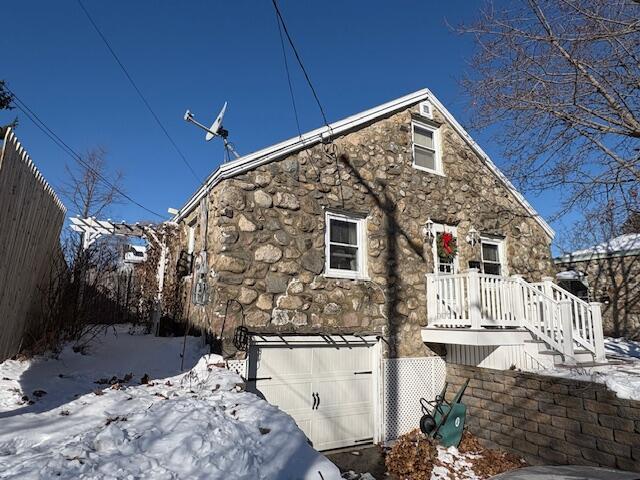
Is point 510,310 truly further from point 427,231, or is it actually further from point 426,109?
point 426,109

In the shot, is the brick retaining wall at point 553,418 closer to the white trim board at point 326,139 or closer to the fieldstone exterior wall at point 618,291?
the white trim board at point 326,139

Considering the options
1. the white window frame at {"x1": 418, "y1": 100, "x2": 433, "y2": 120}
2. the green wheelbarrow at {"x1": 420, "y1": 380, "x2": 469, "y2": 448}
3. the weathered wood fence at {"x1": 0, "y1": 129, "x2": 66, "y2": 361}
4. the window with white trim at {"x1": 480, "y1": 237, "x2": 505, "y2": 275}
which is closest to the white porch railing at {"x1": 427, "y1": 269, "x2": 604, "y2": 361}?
the green wheelbarrow at {"x1": 420, "y1": 380, "x2": 469, "y2": 448}

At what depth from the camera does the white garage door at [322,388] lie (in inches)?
249

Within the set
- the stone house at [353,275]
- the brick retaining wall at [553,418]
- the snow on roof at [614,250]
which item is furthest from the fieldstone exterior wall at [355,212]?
the snow on roof at [614,250]

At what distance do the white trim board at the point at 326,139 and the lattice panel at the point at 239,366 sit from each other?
2.79m

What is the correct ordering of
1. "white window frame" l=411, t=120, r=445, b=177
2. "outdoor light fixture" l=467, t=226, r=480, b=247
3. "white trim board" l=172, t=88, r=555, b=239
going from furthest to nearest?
"outdoor light fixture" l=467, t=226, r=480, b=247, "white window frame" l=411, t=120, r=445, b=177, "white trim board" l=172, t=88, r=555, b=239

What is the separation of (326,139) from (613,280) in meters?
12.2

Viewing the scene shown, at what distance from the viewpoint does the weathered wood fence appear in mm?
3291

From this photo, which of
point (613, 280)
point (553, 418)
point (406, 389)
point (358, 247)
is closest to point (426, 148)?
point (358, 247)

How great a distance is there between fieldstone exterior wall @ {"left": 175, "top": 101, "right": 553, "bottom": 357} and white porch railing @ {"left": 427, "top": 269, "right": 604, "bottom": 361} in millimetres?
577

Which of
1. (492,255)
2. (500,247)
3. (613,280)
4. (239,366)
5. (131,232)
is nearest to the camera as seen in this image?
(239,366)

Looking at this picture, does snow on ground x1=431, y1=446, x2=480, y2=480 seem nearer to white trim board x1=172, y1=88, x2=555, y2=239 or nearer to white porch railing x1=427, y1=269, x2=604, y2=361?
white porch railing x1=427, y1=269, x2=604, y2=361

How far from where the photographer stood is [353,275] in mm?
7395

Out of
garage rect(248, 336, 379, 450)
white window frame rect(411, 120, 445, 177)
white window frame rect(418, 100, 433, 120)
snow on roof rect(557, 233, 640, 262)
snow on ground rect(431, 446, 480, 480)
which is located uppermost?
white window frame rect(418, 100, 433, 120)
